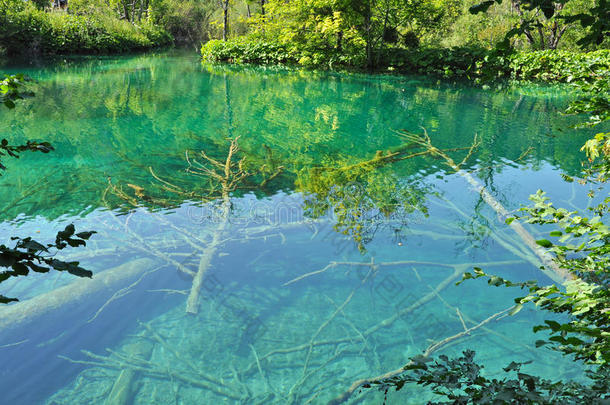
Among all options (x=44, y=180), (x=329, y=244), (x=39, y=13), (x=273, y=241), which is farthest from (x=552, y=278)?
(x=39, y=13)

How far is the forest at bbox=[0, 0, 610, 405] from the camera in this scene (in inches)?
81.3

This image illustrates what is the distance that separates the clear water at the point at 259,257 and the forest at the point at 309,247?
0.09ft

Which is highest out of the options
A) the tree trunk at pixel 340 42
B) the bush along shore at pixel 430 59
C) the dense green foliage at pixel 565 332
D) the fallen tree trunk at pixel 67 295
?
the tree trunk at pixel 340 42

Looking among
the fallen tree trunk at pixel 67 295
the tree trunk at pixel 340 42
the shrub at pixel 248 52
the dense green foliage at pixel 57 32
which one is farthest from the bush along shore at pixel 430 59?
the fallen tree trunk at pixel 67 295

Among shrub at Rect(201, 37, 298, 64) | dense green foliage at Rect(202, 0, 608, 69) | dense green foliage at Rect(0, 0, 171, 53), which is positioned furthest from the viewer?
shrub at Rect(201, 37, 298, 64)

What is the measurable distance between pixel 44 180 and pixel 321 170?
4890mm

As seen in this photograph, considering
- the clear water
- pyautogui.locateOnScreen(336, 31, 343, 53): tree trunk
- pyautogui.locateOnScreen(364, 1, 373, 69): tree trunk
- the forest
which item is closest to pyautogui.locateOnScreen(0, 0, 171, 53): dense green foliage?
the forest

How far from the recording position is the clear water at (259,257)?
3.64 m

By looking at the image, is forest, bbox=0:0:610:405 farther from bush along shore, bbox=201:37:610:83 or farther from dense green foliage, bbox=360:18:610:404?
bush along shore, bbox=201:37:610:83

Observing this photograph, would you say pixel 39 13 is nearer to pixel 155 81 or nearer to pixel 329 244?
pixel 155 81

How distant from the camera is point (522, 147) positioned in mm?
10414

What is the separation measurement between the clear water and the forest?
27mm

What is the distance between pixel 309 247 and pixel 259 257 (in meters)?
0.68

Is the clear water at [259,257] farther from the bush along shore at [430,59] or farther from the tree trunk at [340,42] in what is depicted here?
the tree trunk at [340,42]
